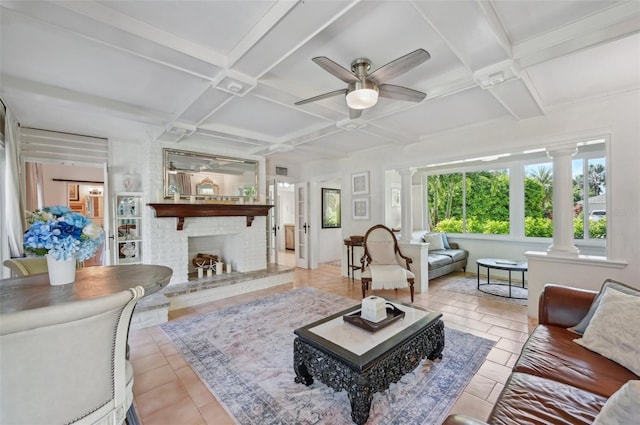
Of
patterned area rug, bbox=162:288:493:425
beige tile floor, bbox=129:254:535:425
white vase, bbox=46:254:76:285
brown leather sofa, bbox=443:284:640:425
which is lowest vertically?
beige tile floor, bbox=129:254:535:425

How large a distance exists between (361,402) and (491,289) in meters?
3.87

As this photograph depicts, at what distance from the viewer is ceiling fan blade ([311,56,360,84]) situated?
1651mm

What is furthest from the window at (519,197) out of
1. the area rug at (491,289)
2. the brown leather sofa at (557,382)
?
the brown leather sofa at (557,382)

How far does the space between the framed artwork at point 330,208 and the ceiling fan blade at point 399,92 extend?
189 inches

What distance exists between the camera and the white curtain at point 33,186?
383 centimetres

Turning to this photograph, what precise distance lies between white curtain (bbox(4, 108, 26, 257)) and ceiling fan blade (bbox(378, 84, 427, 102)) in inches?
151

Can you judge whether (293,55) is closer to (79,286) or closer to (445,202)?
(79,286)

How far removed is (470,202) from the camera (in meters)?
5.92

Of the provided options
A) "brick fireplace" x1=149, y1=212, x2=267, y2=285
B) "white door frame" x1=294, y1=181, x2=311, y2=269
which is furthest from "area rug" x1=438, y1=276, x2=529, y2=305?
"brick fireplace" x1=149, y1=212, x2=267, y2=285

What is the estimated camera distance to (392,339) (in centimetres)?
182

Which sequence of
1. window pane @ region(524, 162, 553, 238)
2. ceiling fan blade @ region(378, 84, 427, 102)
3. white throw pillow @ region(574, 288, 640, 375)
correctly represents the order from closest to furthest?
1. white throw pillow @ region(574, 288, 640, 375)
2. ceiling fan blade @ region(378, 84, 427, 102)
3. window pane @ region(524, 162, 553, 238)

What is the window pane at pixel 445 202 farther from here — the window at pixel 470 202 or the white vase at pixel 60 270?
the white vase at pixel 60 270

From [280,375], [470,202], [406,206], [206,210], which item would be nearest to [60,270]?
[280,375]

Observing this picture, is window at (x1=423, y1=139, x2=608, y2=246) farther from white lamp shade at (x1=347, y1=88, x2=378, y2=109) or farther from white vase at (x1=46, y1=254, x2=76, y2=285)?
white vase at (x1=46, y1=254, x2=76, y2=285)
